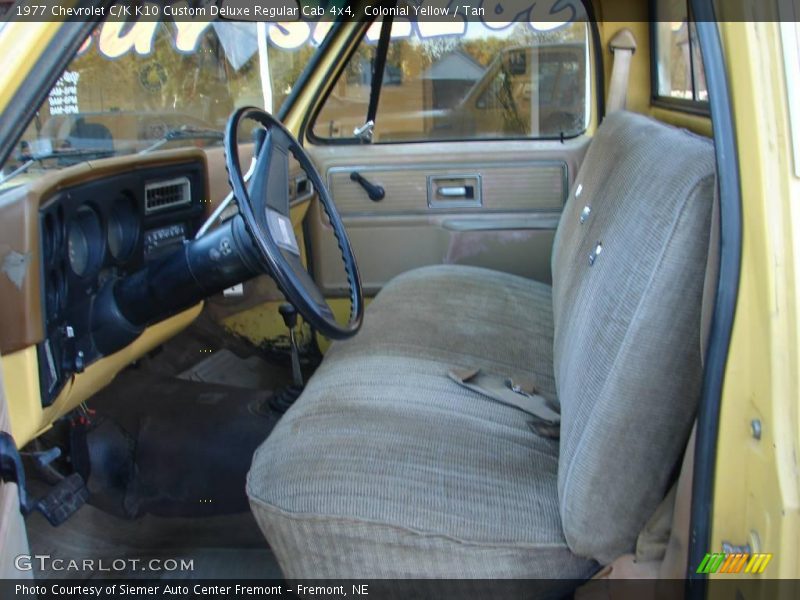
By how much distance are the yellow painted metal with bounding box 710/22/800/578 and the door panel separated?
1730 millimetres

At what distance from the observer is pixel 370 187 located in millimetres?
→ 2758

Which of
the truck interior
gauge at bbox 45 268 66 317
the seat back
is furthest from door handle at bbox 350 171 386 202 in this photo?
the seat back

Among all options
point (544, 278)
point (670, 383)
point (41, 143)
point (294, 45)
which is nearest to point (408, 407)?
point (670, 383)

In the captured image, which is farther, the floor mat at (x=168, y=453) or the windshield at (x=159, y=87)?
the floor mat at (x=168, y=453)

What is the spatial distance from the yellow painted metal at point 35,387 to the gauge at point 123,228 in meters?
0.19

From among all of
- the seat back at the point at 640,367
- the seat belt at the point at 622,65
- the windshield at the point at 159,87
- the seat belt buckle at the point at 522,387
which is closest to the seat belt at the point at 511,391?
the seat belt buckle at the point at 522,387

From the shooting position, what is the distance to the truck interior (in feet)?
3.89

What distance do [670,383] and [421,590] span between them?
0.49 metres

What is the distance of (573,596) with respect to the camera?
1.37m

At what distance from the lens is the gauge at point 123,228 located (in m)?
1.84

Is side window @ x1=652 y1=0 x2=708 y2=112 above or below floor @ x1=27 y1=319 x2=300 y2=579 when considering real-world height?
above

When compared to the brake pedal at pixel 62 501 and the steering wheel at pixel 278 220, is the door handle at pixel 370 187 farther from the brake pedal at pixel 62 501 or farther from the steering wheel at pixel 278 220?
the brake pedal at pixel 62 501

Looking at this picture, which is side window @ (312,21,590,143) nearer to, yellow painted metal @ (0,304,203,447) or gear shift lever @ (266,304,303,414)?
gear shift lever @ (266,304,303,414)

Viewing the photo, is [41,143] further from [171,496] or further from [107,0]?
[171,496]
